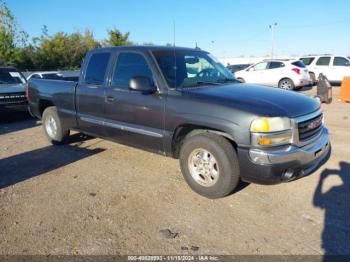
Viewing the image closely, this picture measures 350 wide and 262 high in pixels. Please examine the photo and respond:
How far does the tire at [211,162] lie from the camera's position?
13.1 ft

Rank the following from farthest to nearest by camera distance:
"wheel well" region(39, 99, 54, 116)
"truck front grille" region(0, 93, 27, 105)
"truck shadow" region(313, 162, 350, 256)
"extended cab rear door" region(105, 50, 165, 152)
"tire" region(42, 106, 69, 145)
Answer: "truck front grille" region(0, 93, 27, 105)
"wheel well" region(39, 99, 54, 116)
"tire" region(42, 106, 69, 145)
"extended cab rear door" region(105, 50, 165, 152)
"truck shadow" region(313, 162, 350, 256)

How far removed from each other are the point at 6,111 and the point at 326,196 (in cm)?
884

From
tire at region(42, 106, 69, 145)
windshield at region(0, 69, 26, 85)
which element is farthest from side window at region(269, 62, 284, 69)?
tire at region(42, 106, 69, 145)

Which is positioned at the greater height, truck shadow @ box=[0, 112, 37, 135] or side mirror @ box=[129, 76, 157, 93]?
side mirror @ box=[129, 76, 157, 93]

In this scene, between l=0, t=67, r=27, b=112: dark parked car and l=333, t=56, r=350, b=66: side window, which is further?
l=333, t=56, r=350, b=66: side window

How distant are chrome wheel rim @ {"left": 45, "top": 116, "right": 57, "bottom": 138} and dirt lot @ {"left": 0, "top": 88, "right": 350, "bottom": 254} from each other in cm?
110

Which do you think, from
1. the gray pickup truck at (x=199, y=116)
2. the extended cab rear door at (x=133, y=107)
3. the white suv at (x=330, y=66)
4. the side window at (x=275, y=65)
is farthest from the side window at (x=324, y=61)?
the extended cab rear door at (x=133, y=107)

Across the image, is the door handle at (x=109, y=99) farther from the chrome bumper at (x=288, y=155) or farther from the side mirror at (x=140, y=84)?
the chrome bumper at (x=288, y=155)

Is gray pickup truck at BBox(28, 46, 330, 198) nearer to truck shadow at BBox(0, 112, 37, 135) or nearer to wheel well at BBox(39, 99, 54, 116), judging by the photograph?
wheel well at BBox(39, 99, 54, 116)

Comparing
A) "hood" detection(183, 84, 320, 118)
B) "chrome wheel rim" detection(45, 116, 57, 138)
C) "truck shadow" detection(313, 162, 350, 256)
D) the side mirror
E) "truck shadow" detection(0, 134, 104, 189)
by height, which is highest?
the side mirror

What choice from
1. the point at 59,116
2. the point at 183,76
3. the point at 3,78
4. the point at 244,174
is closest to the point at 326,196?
the point at 244,174

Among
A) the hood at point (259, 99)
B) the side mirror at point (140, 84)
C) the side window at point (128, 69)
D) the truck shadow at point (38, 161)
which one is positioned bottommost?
the truck shadow at point (38, 161)

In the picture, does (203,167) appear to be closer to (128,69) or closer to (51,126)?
(128,69)

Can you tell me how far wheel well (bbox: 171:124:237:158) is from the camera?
409 centimetres
